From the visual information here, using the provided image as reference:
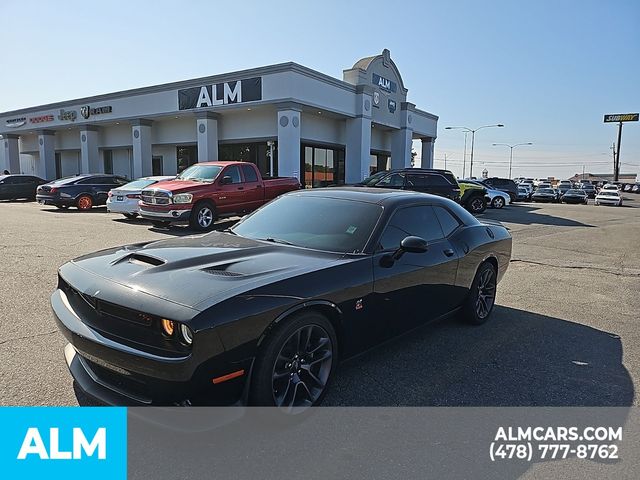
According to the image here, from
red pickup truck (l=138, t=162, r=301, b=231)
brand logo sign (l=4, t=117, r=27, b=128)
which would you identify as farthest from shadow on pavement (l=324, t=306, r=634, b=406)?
brand logo sign (l=4, t=117, r=27, b=128)

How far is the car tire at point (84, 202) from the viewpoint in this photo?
1794 cm

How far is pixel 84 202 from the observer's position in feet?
59.4

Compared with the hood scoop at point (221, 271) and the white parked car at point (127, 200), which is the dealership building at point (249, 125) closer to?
the white parked car at point (127, 200)

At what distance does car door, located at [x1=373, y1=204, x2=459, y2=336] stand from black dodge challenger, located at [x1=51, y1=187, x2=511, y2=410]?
0.01 metres

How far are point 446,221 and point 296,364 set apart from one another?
8.67 ft

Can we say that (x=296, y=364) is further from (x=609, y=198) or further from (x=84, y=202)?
(x=609, y=198)

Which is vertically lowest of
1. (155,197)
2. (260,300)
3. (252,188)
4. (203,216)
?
(203,216)

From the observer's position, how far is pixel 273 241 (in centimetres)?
398

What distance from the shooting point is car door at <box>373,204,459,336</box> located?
12.3ft

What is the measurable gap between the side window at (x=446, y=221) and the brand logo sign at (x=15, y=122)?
3764 centimetres

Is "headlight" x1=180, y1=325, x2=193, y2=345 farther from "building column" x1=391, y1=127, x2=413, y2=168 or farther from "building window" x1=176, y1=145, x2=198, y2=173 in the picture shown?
"building column" x1=391, y1=127, x2=413, y2=168

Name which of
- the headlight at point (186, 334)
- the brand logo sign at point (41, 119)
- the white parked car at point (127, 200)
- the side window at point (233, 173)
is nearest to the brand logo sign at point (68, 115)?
the brand logo sign at point (41, 119)

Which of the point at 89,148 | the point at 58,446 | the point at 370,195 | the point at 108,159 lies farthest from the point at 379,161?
the point at 58,446

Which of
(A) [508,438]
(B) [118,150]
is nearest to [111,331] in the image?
(A) [508,438]
